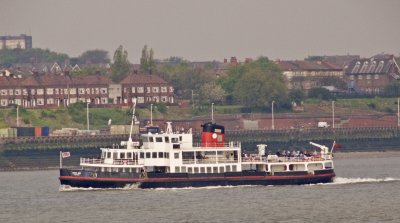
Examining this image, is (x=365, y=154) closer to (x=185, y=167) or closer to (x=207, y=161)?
(x=207, y=161)

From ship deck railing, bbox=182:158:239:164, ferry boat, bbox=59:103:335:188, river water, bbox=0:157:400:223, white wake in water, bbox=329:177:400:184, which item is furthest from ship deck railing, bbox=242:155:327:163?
white wake in water, bbox=329:177:400:184

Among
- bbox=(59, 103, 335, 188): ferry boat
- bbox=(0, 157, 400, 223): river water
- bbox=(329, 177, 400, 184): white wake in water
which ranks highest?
bbox=(59, 103, 335, 188): ferry boat

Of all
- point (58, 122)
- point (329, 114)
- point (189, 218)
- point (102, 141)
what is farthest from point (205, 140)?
point (329, 114)

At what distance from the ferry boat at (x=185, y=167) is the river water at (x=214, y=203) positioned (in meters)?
0.81

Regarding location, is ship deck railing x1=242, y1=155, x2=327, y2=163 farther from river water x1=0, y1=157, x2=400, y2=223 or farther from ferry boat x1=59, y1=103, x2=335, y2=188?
river water x1=0, y1=157, x2=400, y2=223

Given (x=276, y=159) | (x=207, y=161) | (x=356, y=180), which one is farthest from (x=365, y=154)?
(x=207, y=161)

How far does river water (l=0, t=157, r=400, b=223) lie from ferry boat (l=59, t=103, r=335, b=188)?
0.81 meters

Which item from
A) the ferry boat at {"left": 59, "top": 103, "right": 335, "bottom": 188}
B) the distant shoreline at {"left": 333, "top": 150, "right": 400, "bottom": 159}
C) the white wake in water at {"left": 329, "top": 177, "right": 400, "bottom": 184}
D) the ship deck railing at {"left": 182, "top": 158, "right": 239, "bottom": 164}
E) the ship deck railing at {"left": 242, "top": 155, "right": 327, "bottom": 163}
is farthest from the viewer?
the distant shoreline at {"left": 333, "top": 150, "right": 400, "bottom": 159}

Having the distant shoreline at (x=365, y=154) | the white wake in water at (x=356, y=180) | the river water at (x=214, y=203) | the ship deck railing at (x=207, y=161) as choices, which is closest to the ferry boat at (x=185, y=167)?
the ship deck railing at (x=207, y=161)

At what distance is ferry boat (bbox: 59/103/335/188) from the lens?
105438 millimetres

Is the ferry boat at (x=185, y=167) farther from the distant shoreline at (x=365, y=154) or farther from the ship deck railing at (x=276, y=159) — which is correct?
the distant shoreline at (x=365, y=154)

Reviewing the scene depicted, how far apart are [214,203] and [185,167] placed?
10247mm

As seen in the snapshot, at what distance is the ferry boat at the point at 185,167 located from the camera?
346ft

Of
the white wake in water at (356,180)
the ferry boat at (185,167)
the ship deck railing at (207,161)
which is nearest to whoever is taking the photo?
the ferry boat at (185,167)
